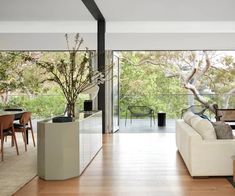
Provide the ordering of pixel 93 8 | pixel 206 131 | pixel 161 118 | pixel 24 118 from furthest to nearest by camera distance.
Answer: pixel 161 118 < pixel 93 8 < pixel 24 118 < pixel 206 131

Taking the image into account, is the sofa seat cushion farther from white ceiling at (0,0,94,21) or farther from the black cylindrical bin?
the black cylindrical bin

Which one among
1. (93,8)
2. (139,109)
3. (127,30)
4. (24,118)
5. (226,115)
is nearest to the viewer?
(24,118)

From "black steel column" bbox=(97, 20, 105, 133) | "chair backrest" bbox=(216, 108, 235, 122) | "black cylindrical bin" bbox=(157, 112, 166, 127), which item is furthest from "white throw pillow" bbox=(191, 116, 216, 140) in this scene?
"black cylindrical bin" bbox=(157, 112, 166, 127)

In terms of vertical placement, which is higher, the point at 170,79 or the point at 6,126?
the point at 170,79

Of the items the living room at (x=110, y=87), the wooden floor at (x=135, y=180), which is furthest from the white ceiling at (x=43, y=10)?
the wooden floor at (x=135, y=180)

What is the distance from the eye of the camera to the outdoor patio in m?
8.32

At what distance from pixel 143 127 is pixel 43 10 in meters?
4.49

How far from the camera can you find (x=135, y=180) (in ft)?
12.6

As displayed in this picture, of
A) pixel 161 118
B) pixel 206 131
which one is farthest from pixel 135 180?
pixel 161 118

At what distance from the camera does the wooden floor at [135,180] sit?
3409 millimetres

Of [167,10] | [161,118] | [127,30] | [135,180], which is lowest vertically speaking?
[135,180]

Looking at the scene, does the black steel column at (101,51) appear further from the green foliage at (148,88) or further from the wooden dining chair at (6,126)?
the wooden dining chair at (6,126)

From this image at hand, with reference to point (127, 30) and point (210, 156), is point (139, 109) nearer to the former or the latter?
point (127, 30)

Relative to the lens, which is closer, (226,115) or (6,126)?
(6,126)
